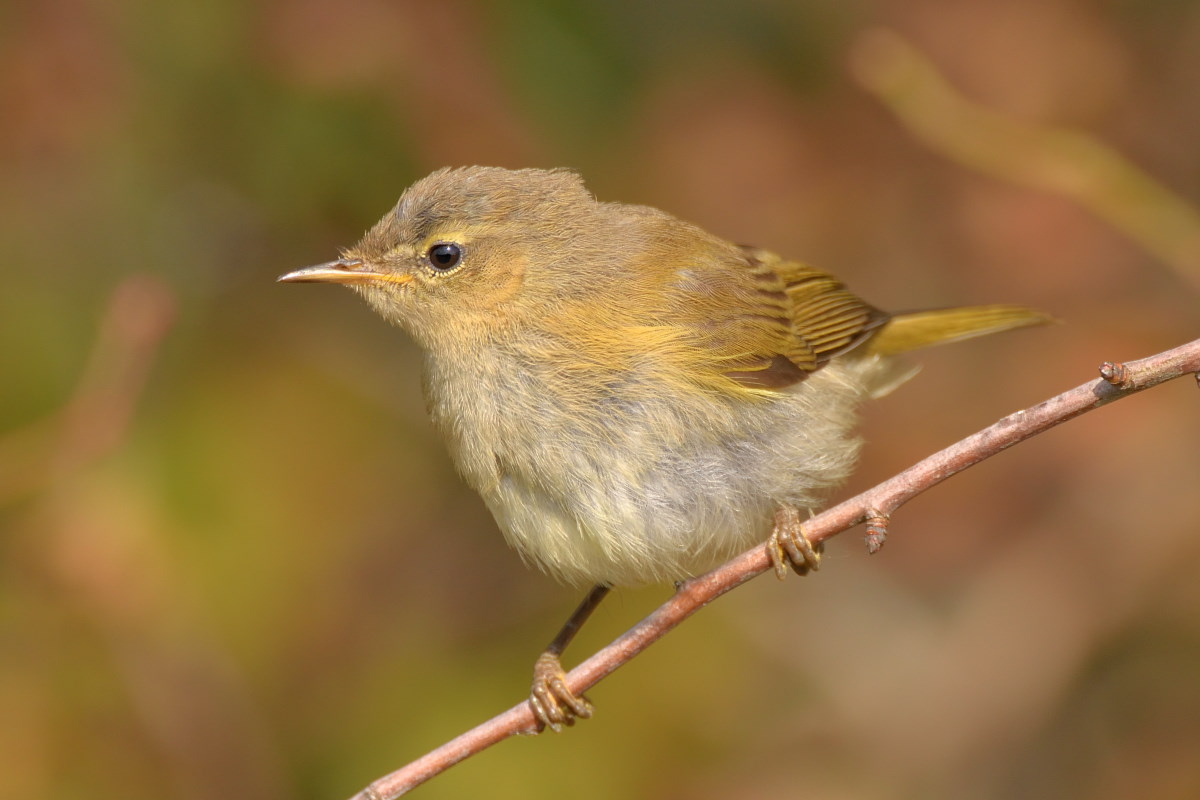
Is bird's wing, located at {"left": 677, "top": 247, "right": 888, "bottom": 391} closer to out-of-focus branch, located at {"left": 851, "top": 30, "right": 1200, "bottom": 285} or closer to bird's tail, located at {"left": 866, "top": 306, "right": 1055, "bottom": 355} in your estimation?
bird's tail, located at {"left": 866, "top": 306, "right": 1055, "bottom": 355}

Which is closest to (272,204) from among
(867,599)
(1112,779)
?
(867,599)

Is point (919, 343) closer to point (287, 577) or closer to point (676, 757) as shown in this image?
point (676, 757)

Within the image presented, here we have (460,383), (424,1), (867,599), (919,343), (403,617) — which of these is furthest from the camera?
(867,599)

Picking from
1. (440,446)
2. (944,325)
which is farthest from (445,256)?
(440,446)

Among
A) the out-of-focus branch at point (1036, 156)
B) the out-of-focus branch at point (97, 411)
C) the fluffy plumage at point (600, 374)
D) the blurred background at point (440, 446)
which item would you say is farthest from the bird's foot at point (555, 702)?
the out-of-focus branch at point (1036, 156)

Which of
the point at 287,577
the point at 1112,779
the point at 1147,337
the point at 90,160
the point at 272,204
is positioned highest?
the point at 90,160

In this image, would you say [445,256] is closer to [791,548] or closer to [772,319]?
[772,319]
